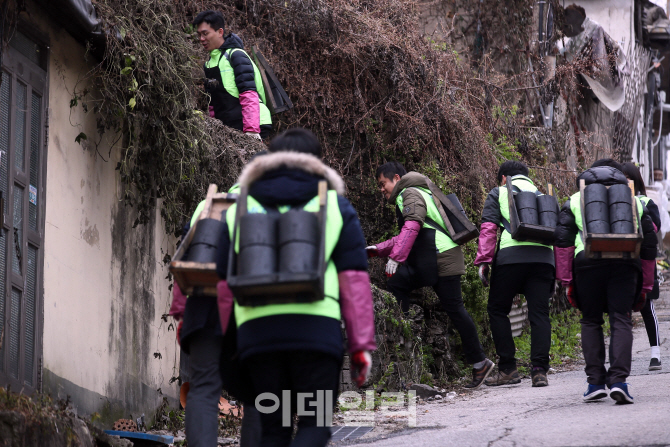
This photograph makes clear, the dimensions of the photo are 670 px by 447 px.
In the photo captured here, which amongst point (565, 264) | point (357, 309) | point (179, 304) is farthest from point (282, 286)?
point (565, 264)

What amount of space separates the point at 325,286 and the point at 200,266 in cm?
88

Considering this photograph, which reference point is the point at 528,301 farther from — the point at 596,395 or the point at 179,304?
the point at 179,304

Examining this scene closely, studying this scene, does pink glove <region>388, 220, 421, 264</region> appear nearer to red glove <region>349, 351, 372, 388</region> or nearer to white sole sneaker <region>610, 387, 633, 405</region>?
white sole sneaker <region>610, 387, 633, 405</region>

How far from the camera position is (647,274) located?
7.00m

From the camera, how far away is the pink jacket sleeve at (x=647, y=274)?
687cm

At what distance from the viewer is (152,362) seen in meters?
6.64

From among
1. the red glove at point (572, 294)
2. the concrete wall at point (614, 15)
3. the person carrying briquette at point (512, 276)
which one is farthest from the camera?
the concrete wall at point (614, 15)

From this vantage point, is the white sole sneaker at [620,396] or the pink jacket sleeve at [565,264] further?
the pink jacket sleeve at [565,264]

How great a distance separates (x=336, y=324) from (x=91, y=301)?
2.61 m

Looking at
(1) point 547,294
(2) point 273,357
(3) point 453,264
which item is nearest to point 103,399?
(2) point 273,357

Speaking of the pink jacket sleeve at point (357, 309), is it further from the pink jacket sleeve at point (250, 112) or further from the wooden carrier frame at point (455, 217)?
the wooden carrier frame at point (455, 217)

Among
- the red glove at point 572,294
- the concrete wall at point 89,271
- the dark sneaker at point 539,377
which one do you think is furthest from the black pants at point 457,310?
the concrete wall at point 89,271

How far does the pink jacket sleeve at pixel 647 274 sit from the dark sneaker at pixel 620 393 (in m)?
0.95

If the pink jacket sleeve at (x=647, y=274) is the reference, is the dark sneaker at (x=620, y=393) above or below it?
below
